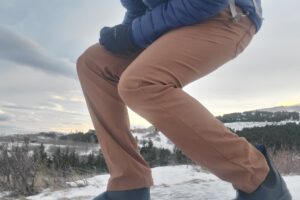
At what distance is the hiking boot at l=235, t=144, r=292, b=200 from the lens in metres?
1.80

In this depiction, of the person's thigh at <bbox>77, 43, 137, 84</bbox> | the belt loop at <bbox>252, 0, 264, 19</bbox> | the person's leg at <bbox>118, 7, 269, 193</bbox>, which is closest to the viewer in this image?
the person's leg at <bbox>118, 7, 269, 193</bbox>

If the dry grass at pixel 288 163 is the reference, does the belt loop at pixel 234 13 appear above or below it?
above

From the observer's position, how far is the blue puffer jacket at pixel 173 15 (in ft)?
5.96

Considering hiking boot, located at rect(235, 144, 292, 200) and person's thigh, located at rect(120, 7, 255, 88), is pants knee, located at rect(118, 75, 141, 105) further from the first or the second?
hiking boot, located at rect(235, 144, 292, 200)

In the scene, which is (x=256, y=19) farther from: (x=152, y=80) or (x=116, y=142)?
A: (x=116, y=142)

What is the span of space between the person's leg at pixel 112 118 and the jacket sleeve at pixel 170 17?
11.4 inches

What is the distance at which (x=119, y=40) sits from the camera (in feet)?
6.88

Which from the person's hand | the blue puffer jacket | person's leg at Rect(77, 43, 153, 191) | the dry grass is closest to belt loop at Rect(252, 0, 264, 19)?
the blue puffer jacket

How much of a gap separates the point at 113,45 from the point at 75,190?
6.91 ft

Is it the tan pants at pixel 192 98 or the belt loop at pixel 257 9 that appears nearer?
the tan pants at pixel 192 98

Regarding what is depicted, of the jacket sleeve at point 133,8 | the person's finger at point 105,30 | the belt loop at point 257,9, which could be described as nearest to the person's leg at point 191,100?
the belt loop at point 257,9

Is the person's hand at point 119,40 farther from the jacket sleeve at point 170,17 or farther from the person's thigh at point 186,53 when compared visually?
the person's thigh at point 186,53

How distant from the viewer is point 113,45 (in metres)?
2.15

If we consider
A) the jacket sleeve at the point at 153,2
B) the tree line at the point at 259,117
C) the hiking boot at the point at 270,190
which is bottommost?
the hiking boot at the point at 270,190
